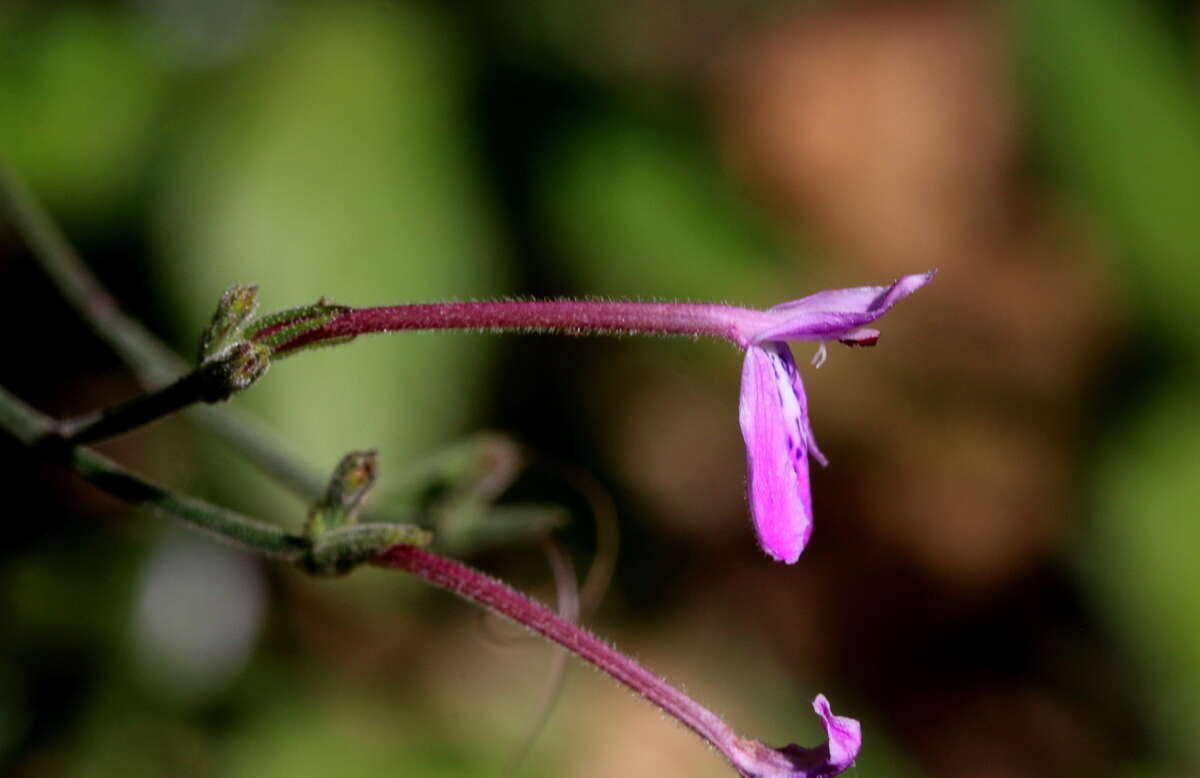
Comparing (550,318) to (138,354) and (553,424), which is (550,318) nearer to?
(138,354)

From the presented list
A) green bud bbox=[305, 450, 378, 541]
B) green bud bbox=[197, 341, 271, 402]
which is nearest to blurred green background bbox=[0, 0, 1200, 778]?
green bud bbox=[305, 450, 378, 541]

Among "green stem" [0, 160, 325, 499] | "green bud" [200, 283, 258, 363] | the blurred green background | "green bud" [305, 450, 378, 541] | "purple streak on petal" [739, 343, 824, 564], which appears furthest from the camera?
the blurred green background

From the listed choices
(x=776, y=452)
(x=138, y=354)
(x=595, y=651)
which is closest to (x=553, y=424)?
(x=138, y=354)

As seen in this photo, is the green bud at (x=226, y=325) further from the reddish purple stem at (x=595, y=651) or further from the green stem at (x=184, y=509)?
the reddish purple stem at (x=595, y=651)

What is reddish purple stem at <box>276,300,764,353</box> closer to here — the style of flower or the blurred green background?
the style of flower

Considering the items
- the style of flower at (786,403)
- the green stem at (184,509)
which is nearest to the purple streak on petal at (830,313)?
the style of flower at (786,403)

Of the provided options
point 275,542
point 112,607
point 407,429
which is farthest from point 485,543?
point 112,607

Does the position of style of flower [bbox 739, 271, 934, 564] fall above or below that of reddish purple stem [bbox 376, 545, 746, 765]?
above
